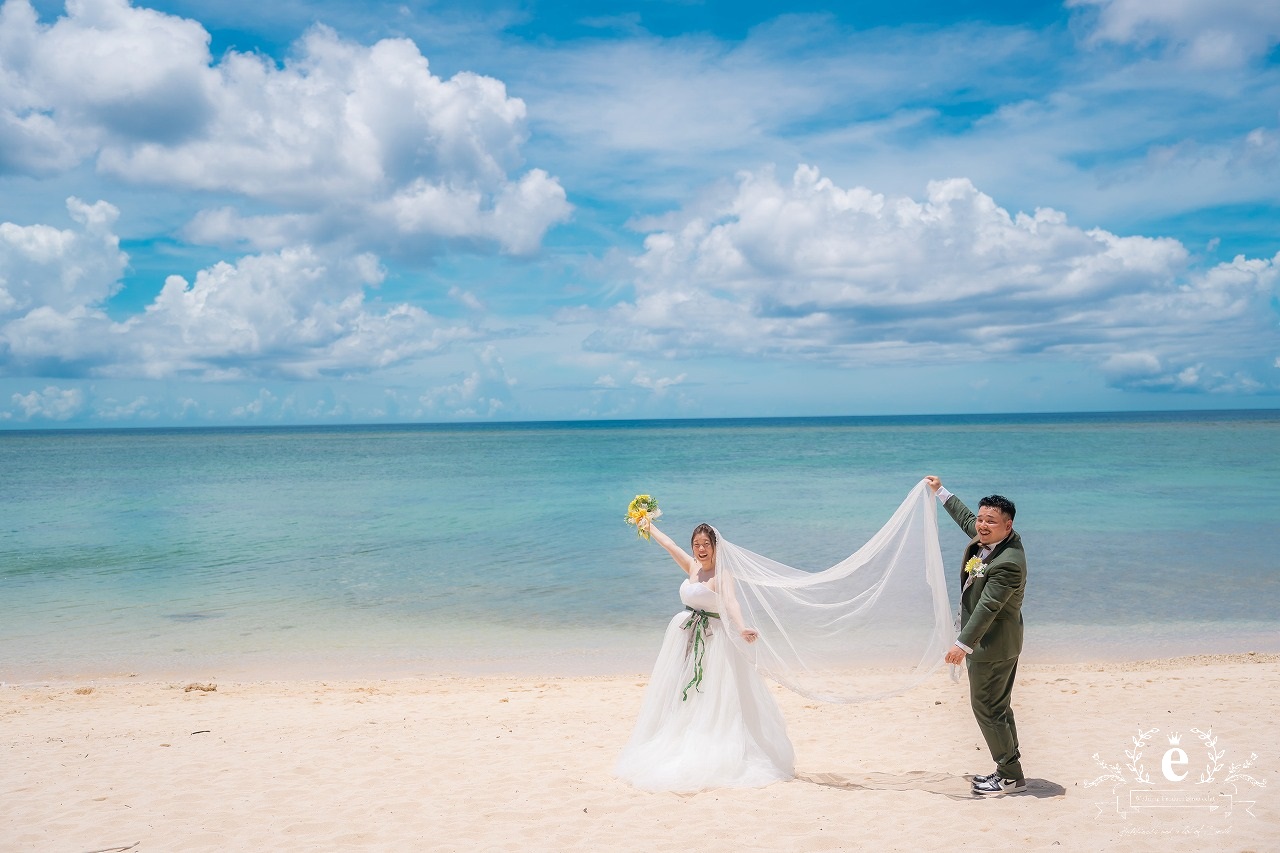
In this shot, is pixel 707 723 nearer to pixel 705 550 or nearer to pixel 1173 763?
pixel 705 550

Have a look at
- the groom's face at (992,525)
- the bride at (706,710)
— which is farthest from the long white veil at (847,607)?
the groom's face at (992,525)

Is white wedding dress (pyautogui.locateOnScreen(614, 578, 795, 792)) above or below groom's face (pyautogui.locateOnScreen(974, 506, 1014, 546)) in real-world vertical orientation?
below

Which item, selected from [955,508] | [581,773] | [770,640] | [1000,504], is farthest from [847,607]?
[581,773]

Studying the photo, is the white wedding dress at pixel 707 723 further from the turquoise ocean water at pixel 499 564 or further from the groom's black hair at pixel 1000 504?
the turquoise ocean water at pixel 499 564

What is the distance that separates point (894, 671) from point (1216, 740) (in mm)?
3309

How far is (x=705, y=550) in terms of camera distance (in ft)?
22.1

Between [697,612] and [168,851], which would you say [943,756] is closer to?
[697,612]

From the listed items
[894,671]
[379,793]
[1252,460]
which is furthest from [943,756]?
[1252,460]

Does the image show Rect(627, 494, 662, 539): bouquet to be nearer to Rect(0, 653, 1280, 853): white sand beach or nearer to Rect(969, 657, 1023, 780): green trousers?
Rect(0, 653, 1280, 853): white sand beach

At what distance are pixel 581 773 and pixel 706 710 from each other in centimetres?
121

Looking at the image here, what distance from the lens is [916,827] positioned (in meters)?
5.70

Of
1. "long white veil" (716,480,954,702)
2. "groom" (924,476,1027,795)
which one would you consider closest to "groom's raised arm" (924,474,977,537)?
"long white veil" (716,480,954,702)

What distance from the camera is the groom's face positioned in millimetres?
5785

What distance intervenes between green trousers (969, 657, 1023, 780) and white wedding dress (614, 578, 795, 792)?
60.2 inches
